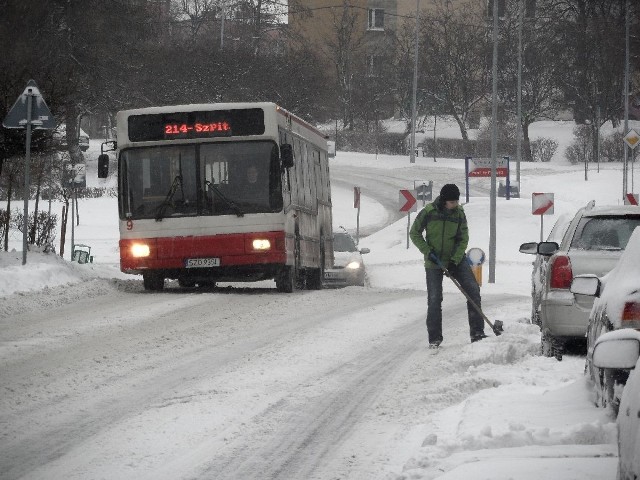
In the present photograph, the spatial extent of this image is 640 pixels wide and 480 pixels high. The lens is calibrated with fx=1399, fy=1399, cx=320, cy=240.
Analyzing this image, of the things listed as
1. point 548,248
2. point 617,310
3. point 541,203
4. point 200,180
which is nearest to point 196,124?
point 200,180

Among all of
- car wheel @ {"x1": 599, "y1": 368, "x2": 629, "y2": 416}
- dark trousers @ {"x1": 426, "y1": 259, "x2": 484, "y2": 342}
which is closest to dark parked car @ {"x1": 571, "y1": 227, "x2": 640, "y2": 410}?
car wheel @ {"x1": 599, "y1": 368, "x2": 629, "y2": 416}

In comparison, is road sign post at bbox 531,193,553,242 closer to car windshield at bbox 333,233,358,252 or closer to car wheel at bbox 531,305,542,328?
car windshield at bbox 333,233,358,252

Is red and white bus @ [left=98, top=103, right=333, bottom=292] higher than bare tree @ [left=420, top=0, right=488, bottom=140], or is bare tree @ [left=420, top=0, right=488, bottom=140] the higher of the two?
bare tree @ [left=420, top=0, right=488, bottom=140]

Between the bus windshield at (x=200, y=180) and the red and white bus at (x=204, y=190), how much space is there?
0.02m

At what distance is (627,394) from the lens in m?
4.59

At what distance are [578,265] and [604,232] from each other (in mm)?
509

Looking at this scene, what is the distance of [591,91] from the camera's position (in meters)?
78.4

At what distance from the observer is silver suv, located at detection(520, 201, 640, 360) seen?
12312 mm

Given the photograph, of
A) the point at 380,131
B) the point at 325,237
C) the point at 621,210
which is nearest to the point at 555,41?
the point at 380,131

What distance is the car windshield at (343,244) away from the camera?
33.5 metres

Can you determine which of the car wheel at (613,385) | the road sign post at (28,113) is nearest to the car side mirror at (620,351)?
the car wheel at (613,385)

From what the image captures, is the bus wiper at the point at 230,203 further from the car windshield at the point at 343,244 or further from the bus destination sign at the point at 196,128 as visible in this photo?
the car windshield at the point at 343,244

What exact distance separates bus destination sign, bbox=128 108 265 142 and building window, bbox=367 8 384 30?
79775 millimetres

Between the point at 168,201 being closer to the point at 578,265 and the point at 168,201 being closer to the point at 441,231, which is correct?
the point at 441,231
